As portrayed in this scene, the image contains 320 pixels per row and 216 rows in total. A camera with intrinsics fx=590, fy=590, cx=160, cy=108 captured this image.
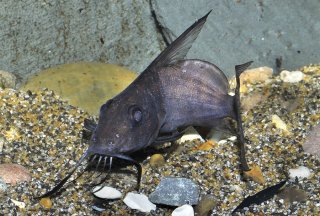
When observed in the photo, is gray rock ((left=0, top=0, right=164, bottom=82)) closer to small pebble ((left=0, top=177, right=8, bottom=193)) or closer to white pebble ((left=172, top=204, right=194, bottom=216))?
small pebble ((left=0, top=177, right=8, bottom=193))

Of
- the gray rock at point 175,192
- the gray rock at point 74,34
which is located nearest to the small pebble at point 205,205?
the gray rock at point 175,192

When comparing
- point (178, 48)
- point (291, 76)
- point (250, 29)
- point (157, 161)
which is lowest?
point (157, 161)

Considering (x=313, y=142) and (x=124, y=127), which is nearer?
(x=124, y=127)

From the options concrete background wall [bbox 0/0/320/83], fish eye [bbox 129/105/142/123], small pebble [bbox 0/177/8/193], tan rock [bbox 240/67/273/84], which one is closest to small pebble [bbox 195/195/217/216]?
fish eye [bbox 129/105/142/123]

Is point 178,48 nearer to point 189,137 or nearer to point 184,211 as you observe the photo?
point 189,137

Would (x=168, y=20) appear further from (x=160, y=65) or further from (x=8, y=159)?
(x=8, y=159)

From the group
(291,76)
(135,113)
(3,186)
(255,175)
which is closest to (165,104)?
(135,113)
